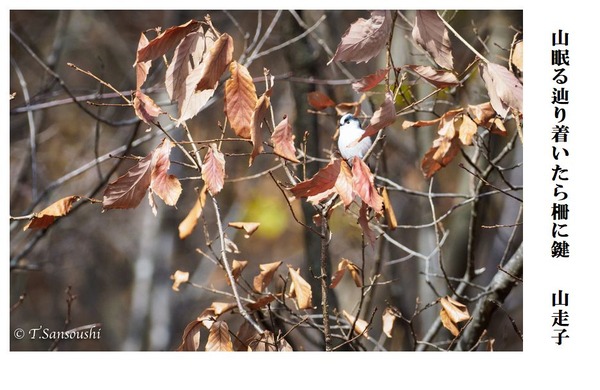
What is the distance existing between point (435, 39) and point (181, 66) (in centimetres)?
61

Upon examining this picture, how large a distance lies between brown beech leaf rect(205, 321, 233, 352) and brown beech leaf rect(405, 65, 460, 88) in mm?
843

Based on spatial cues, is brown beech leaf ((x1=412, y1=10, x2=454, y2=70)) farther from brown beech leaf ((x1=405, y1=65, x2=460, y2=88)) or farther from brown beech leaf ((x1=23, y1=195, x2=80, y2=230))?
brown beech leaf ((x1=23, y1=195, x2=80, y2=230))

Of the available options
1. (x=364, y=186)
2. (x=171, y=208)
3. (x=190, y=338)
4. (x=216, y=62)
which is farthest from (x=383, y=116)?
(x=171, y=208)

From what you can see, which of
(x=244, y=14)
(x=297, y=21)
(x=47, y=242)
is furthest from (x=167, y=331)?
(x=244, y=14)

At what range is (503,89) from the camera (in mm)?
1493

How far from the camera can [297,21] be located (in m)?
2.86

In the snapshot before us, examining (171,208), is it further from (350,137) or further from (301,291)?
(301,291)

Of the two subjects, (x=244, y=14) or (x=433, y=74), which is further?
(x=244, y=14)

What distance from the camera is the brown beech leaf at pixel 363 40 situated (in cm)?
144

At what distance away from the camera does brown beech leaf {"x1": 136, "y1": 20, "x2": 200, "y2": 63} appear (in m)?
1.42

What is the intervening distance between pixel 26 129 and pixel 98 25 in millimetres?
1401

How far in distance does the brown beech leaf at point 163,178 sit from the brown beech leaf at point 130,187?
0.8 inches

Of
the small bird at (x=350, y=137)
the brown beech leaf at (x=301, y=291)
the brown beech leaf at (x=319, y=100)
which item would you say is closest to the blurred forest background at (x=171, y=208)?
the small bird at (x=350, y=137)
